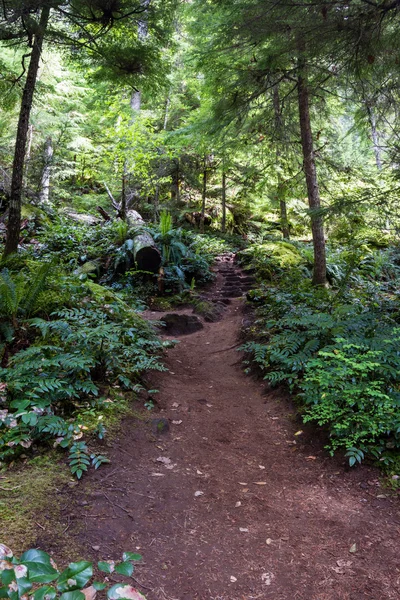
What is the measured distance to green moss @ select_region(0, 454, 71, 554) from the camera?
2.16 m

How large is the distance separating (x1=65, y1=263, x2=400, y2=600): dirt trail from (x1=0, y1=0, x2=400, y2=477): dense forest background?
0.37 meters

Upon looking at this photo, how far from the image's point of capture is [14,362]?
12.5ft

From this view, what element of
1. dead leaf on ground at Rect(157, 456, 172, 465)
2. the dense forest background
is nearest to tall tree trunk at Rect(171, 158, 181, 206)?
the dense forest background

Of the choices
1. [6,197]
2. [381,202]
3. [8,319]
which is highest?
[6,197]

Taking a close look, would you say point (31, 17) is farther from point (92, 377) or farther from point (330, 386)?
point (330, 386)

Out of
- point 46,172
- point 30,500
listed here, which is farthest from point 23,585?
point 46,172

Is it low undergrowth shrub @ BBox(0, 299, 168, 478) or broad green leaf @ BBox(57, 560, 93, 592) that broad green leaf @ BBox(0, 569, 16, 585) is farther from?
low undergrowth shrub @ BBox(0, 299, 168, 478)

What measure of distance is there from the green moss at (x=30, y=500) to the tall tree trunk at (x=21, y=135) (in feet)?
14.6

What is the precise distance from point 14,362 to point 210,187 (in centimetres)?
1582

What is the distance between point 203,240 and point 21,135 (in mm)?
7963

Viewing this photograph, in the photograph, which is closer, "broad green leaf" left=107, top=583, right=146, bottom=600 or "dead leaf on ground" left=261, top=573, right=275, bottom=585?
"broad green leaf" left=107, top=583, right=146, bottom=600

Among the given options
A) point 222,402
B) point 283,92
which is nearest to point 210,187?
point 283,92

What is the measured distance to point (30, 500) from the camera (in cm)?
245

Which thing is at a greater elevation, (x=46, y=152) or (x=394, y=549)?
(x=46, y=152)
